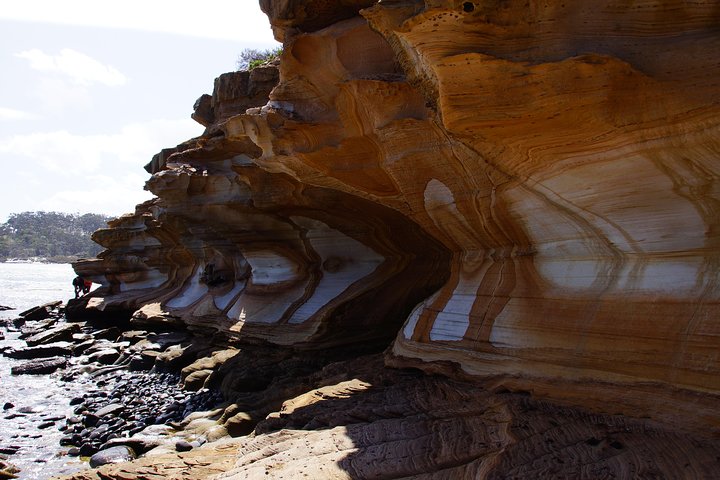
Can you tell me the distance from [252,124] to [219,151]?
4.92 meters

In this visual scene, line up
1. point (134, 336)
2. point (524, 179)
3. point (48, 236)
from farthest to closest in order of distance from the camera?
point (48, 236) → point (134, 336) → point (524, 179)

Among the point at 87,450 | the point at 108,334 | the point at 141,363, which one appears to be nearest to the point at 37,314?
the point at 108,334

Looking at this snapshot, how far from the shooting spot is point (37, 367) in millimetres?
11539

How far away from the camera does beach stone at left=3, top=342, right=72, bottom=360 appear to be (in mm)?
13055

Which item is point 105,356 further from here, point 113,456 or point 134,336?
point 113,456

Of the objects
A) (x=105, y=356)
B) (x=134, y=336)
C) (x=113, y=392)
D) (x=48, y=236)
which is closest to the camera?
(x=113, y=392)

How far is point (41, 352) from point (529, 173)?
12.0 m

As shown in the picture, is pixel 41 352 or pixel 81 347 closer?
pixel 41 352

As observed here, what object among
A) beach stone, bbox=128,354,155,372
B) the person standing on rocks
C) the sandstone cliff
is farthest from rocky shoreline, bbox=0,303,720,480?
the person standing on rocks

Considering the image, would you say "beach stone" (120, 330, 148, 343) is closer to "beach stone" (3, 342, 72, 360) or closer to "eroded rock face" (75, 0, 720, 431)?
"beach stone" (3, 342, 72, 360)

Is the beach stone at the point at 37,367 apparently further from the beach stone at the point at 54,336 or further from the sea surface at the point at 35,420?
the beach stone at the point at 54,336

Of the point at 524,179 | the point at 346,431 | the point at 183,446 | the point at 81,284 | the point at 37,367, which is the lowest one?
the point at 37,367

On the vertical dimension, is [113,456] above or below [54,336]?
below

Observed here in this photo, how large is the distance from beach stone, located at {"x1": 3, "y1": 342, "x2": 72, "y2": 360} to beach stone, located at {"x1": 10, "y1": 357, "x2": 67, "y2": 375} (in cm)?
110
